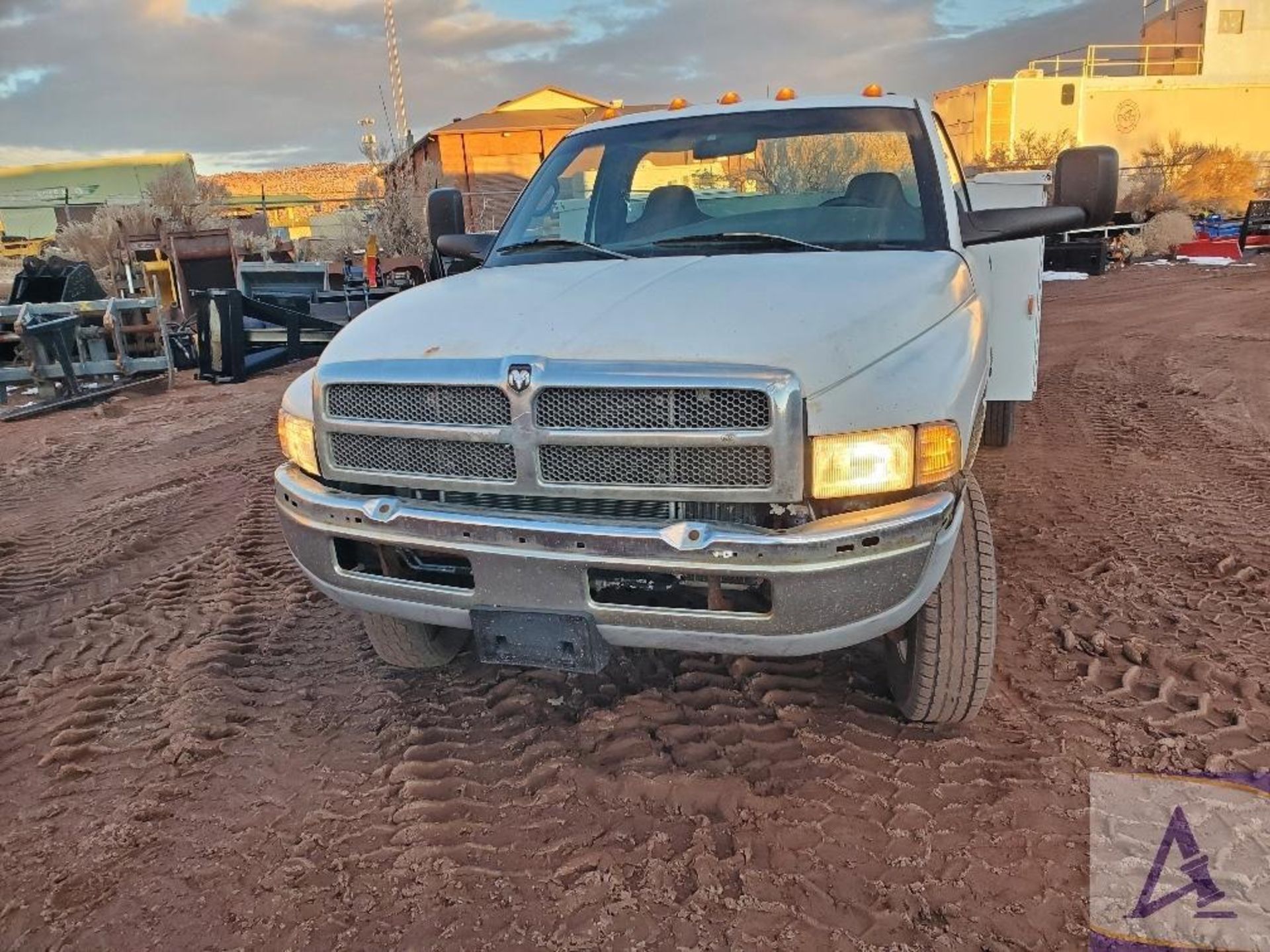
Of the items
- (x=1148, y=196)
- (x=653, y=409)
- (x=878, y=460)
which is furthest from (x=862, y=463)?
(x=1148, y=196)

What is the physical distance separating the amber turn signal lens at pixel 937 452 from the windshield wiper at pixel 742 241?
1.05m

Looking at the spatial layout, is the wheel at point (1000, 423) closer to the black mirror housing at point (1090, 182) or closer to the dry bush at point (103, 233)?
the black mirror housing at point (1090, 182)

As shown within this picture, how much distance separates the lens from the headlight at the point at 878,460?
2.47 meters

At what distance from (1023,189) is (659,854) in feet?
16.7

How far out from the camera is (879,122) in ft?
12.7

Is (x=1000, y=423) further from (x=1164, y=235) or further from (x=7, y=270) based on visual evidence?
(x=7, y=270)

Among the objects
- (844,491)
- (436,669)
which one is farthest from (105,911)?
(844,491)

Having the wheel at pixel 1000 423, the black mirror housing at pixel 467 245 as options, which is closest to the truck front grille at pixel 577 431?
the black mirror housing at pixel 467 245

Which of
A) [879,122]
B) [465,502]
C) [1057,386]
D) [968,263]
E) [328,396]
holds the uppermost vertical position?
[879,122]

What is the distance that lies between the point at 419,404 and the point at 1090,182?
2656 millimetres

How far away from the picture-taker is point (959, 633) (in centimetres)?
291

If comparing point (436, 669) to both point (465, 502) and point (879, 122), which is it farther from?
point (879, 122)

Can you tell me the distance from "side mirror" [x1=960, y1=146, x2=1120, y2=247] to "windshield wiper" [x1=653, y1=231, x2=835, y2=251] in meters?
0.63

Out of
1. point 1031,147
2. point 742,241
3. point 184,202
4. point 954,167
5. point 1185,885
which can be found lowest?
point 1185,885
